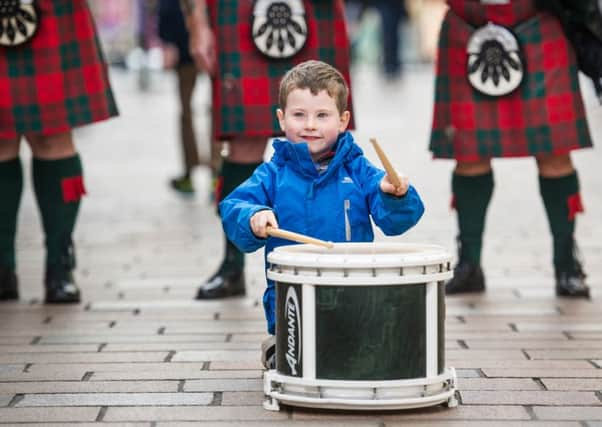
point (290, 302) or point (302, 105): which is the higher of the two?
point (302, 105)

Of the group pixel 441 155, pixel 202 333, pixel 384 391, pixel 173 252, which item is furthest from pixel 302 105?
pixel 173 252

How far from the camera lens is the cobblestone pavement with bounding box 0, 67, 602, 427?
2.96 metres

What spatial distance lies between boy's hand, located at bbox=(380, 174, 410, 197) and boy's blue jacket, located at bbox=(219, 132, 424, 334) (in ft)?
0.41

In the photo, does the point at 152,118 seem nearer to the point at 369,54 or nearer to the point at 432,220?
the point at 432,220

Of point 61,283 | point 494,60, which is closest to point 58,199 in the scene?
point 61,283

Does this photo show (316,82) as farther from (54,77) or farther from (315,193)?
(54,77)

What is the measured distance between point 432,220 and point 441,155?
2052mm

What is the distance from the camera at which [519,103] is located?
14.8 feet


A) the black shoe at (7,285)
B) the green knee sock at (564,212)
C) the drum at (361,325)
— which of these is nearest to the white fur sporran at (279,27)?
the green knee sock at (564,212)

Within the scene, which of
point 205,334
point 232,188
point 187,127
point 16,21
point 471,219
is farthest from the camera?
point 187,127

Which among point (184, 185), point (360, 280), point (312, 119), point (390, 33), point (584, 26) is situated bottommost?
point (184, 185)

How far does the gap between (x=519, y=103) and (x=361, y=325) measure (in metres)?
1.89

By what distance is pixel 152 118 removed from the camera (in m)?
15.5

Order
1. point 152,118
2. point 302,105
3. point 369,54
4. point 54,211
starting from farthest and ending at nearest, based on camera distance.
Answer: point 369,54, point 152,118, point 54,211, point 302,105
